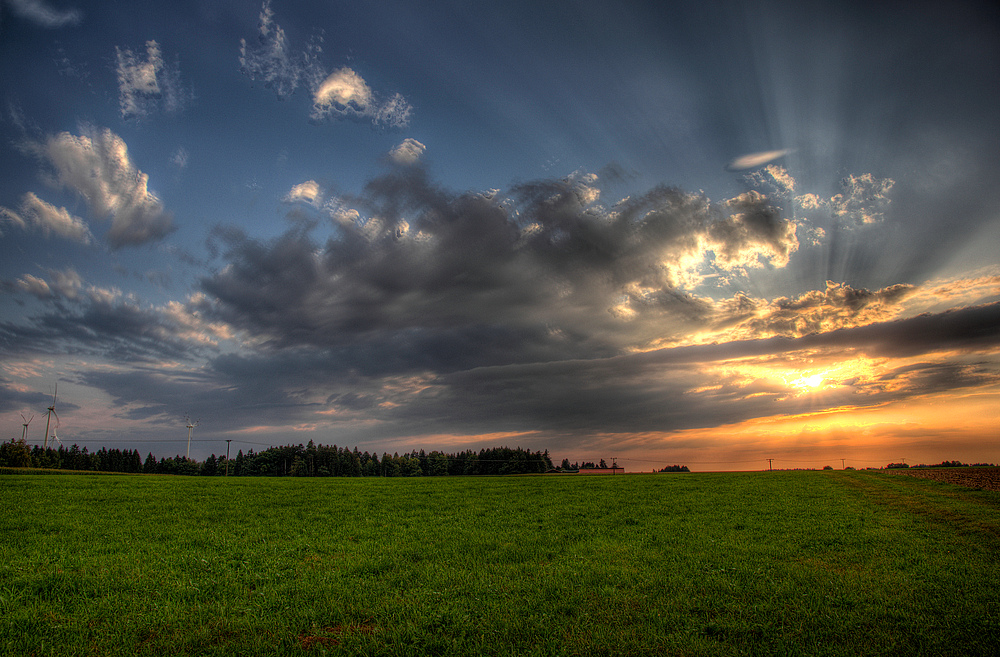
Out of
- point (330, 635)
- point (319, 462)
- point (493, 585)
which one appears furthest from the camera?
point (319, 462)

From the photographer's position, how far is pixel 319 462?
18175cm

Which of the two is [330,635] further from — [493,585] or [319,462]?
[319,462]

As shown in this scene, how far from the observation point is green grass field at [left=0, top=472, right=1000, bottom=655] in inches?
345

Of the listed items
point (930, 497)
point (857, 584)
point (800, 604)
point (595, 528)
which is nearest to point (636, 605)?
point (800, 604)

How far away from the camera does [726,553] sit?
51.3ft

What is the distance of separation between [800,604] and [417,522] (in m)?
16.0

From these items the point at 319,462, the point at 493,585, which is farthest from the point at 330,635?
the point at 319,462

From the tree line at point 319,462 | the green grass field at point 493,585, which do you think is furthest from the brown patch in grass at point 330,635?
the tree line at point 319,462

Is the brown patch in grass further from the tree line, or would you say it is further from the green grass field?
the tree line

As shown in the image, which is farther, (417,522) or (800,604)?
(417,522)

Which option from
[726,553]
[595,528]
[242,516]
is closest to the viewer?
[726,553]

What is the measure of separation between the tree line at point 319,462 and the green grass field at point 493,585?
14491 cm

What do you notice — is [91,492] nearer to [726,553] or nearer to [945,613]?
[726,553]

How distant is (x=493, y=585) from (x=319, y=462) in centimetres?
18904
